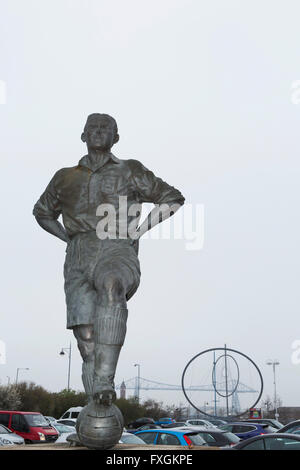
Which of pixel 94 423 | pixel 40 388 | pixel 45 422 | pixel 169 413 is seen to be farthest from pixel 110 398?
pixel 169 413

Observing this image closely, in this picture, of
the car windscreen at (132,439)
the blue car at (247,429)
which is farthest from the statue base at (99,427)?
the blue car at (247,429)

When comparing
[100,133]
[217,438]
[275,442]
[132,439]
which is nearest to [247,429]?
[217,438]

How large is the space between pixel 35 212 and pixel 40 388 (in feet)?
151

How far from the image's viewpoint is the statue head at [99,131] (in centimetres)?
487

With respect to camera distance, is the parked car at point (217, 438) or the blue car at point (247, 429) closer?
the parked car at point (217, 438)

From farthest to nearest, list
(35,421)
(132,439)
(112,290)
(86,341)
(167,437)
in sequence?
(35,421) < (167,437) < (132,439) < (86,341) < (112,290)

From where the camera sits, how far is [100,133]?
16.0 ft

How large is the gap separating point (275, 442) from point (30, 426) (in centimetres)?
1417

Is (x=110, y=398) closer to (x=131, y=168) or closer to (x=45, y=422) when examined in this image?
(x=131, y=168)

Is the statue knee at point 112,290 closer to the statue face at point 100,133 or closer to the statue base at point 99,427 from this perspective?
the statue base at point 99,427

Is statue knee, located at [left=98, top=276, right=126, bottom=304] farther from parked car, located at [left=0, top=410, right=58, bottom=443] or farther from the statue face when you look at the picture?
parked car, located at [left=0, top=410, right=58, bottom=443]

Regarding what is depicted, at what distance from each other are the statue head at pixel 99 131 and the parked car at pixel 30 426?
18.5m

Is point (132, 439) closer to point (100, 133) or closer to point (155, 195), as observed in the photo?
point (155, 195)
